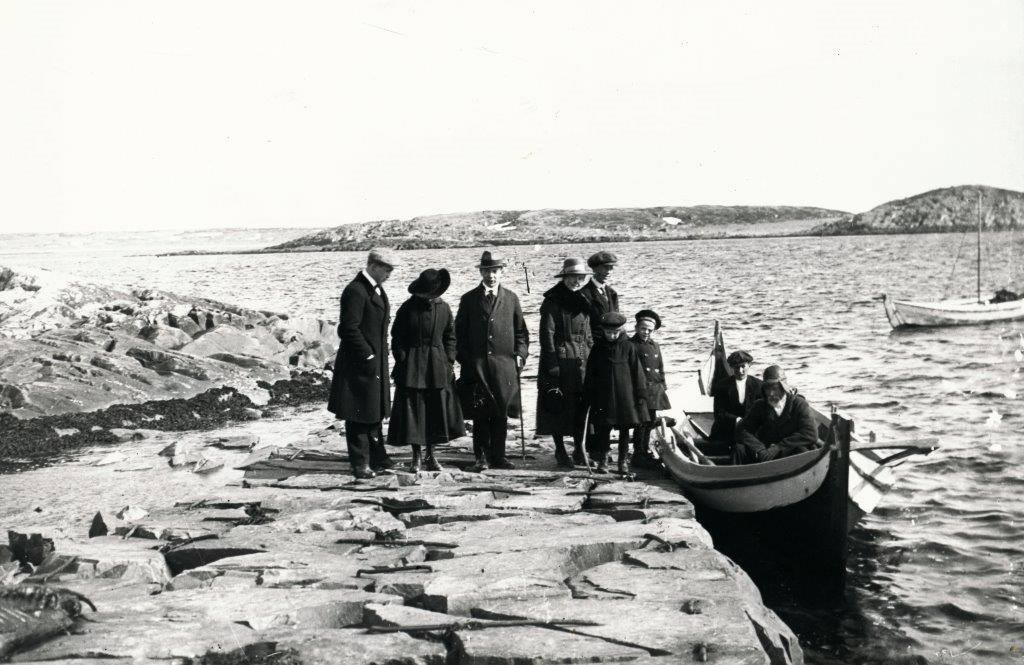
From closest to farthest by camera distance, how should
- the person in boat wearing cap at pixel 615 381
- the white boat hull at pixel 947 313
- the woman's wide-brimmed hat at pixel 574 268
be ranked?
1. the person in boat wearing cap at pixel 615 381
2. the woman's wide-brimmed hat at pixel 574 268
3. the white boat hull at pixel 947 313

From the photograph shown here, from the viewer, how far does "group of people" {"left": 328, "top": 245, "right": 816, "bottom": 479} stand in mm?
8195

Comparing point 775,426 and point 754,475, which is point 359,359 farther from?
point 775,426

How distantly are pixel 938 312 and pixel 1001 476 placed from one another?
22.4 m

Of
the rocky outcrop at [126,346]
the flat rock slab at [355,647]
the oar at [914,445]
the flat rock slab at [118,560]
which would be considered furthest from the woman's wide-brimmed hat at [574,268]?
the rocky outcrop at [126,346]

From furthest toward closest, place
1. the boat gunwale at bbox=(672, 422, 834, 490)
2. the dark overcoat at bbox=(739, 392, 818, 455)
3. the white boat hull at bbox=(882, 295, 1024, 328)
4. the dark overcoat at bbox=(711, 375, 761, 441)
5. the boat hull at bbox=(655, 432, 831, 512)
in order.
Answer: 1. the white boat hull at bbox=(882, 295, 1024, 328)
2. the dark overcoat at bbox=(711, 375, 761, 441)
3. the dark overcoat at bbox=(739, 392, 818, 455)
4. the boat hull at bbox=(655, 432, 831, 512)
5. the boat gunwale at bbox=(672, 422, 834, 490)

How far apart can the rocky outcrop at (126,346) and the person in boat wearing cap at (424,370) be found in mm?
8817

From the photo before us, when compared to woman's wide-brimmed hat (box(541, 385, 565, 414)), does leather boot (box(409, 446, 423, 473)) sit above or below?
below

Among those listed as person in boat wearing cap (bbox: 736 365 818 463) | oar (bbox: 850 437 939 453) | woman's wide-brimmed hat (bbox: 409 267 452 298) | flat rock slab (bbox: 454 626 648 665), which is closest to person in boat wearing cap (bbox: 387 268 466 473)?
woman's wide-brimmed hat (bbox: 409 267 452 298)

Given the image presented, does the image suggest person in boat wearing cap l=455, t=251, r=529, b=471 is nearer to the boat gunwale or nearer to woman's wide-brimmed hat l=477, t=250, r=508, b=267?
woman's wide-brimmed hat l=477, t=250, r=508, b=267

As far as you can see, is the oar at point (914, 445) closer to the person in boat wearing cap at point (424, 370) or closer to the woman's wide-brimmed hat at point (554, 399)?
the woman's wide-brimmed hat at point (554, 399)

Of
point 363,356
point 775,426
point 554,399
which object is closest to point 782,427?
point 775,426

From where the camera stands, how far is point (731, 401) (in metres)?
9.55

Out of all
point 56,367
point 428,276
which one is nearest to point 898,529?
point 428,276

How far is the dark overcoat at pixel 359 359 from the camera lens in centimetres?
807
